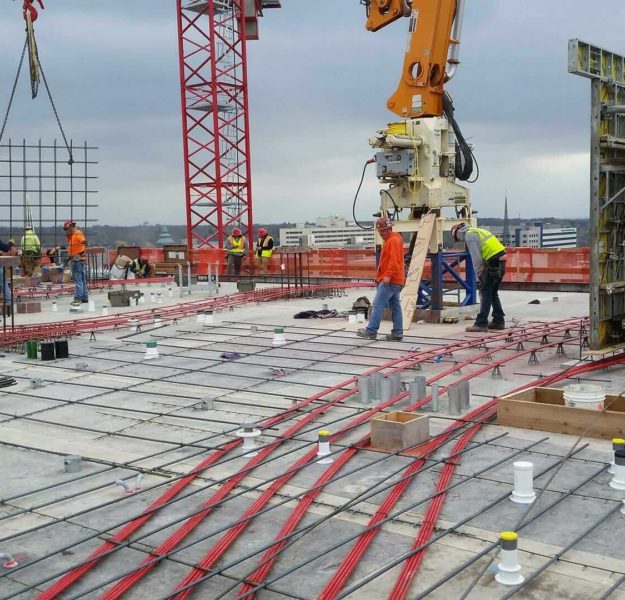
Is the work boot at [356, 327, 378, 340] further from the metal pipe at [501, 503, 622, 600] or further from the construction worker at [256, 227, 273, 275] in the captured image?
the construction worker at [256, 227, 273, 275]

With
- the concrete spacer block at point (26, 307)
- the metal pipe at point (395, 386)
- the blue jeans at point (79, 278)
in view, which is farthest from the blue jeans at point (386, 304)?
the concrete spacer block at point (26, 307)

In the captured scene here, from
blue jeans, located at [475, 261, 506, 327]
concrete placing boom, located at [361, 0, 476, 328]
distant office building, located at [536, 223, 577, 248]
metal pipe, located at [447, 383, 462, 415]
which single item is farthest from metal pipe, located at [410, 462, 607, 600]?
distant office building, located at [536, 223, 577, 248]

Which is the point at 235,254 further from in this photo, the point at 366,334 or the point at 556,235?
the point at 556,235

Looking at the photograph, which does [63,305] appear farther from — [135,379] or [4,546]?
[4,546]

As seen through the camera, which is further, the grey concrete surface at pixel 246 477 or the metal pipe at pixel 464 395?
the metal pipe at pixel 464 395

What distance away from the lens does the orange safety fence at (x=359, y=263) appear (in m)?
18.6

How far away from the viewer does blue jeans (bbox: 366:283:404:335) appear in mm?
10609

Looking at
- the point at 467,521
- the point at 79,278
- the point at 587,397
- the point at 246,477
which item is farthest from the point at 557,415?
the point at 79,278

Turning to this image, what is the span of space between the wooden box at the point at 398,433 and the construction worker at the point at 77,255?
11171mm

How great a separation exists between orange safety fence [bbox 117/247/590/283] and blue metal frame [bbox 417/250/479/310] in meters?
4.42

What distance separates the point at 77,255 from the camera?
15805 mm

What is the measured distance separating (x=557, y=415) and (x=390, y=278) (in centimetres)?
458

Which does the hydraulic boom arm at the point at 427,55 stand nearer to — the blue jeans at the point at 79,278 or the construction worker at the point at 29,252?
the blue jeans at the point at 79,278

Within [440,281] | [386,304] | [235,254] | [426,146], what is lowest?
[386,304]
